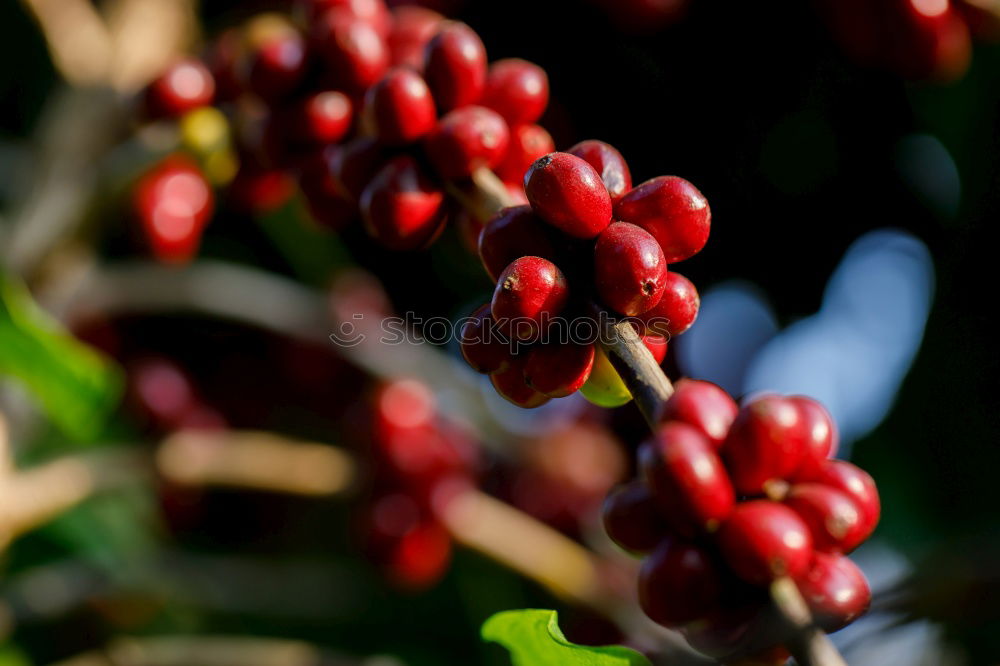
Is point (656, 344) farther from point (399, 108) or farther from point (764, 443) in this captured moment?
point (399, 108)

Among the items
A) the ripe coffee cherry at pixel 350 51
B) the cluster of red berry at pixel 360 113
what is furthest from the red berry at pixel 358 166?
the ripe coffee cherry at pixel 350 51

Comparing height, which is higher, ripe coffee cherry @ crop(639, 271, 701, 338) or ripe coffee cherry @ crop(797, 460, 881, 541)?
ripe coffee cherry @ crop(639, 271, 701, 338)

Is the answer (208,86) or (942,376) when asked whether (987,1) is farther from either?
(208,86)

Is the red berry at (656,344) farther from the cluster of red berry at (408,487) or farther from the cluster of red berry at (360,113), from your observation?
the cluster of red berry at (408,487)

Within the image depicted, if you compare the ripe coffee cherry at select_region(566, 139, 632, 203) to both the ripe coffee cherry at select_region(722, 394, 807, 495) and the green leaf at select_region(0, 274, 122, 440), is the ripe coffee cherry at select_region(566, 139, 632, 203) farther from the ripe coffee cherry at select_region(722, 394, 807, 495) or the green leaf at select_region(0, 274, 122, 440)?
the green leaf at select_region(0, 274, 122, 440)

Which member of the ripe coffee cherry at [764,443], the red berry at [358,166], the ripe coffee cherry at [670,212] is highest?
the red berry at [358,166]

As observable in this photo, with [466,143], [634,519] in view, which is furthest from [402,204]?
[634,519]

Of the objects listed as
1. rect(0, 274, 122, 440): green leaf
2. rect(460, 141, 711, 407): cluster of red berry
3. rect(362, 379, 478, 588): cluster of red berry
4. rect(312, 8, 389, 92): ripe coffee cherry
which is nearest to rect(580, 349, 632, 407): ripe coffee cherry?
rect(460, 141, 711, 407): cluster of red berry
